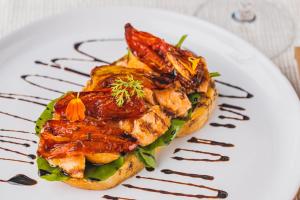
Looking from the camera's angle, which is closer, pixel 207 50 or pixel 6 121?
pixel 6 121

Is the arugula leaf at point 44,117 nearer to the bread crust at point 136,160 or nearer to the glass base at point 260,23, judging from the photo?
the bread crust at point 136,160

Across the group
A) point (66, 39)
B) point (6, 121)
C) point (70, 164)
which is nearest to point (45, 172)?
point (70, 164)

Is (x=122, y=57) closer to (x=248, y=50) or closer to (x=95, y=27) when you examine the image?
(x=95, y=27)

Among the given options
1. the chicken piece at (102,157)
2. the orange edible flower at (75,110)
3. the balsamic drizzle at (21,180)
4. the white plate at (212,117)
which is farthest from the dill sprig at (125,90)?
the balsamic drizzle at (21,180)

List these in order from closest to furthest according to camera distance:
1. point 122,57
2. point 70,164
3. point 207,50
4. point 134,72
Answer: point 70,164 → point 134,72 → point 122,57 → point 207,50

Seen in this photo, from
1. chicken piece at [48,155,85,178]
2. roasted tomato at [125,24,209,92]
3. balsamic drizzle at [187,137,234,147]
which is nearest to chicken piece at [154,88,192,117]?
roasted tomato at [125,24,209,92]

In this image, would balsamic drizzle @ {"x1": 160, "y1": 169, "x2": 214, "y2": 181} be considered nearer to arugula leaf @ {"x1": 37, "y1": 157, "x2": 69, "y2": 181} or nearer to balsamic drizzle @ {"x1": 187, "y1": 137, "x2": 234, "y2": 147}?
balsamic drizzle @ {"x1": 187, "y1": 137, "x2": 234, "y2": 147}

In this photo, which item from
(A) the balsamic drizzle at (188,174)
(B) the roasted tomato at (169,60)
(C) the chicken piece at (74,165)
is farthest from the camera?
(B) the roasted tomato at (169,60)
